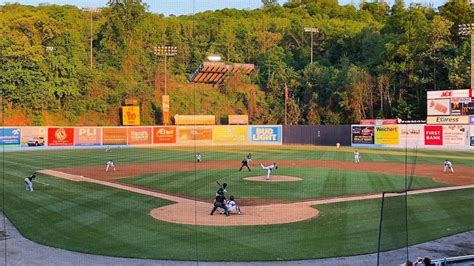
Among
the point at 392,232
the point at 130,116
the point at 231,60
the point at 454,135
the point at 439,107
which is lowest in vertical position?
the point at 392,232

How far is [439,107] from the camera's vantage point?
1700 inches

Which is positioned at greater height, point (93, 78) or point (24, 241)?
point (93, 78)

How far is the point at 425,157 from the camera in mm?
37531

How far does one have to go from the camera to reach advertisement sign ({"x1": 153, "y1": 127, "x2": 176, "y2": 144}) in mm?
53875

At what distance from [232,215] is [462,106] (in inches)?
1269

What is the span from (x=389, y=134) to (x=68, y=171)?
30078mm

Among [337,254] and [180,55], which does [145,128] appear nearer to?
[180,55]

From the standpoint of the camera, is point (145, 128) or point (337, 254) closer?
point (337, 254)

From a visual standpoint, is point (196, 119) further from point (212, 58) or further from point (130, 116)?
point (212, 58)

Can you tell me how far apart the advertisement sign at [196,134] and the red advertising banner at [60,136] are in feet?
36.2


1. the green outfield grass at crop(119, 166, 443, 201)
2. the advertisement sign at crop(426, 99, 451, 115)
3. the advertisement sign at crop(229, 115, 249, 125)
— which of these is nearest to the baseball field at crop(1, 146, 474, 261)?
the green outfield grass at crop(119, 166, 443, 201)

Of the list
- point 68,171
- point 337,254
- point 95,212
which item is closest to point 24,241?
point 95,212

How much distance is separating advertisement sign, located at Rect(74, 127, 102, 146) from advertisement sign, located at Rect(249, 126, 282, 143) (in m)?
16.4

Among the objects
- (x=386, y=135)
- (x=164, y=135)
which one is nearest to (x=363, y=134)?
(x=386, y=135)
